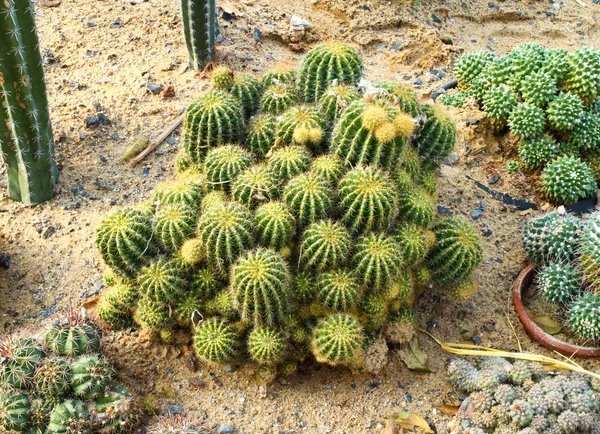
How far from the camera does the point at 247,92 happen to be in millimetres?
4141

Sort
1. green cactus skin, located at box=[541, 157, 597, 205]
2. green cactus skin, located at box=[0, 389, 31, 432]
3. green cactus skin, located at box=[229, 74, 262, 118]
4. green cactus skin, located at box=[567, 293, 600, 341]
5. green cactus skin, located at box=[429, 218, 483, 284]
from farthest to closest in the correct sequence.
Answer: green cactus skin, located at box=[541, 157, 597, 205] < green cactus skin, located at box=[229, 74, 262, 118] < green cactus skin, located at box=[567, 293, 600, 341] < green cactus skin, located at box=[429, 218, 483, 284] < green cactus skin, located at box=[0, 389, 31, 432]

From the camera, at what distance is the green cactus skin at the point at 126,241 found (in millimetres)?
3484

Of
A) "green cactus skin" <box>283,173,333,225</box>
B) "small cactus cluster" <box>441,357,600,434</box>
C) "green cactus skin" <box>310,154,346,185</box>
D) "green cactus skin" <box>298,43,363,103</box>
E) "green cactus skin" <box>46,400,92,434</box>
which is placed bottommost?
"small cactus cluster" <box>441,357,600,434</box>

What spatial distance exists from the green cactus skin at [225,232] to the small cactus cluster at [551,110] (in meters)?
2.71

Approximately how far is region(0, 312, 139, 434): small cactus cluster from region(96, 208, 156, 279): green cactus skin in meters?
0.43

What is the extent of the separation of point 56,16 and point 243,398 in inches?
172

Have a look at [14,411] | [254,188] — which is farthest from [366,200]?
[14,411]

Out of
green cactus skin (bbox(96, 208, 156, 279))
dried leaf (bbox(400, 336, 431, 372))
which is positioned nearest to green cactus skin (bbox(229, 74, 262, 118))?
green cactus skin (bbox(96, 208, 156, 279))

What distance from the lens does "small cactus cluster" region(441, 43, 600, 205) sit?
16.3 feet

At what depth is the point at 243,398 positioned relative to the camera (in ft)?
11.8

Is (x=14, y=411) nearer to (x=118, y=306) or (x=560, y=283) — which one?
(x=118, y=306)

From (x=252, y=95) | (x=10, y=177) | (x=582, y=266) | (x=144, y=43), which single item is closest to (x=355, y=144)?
(x=252, y=95)

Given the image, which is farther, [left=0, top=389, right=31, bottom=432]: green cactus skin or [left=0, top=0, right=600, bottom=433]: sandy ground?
[left=0, top=0, right=600, bottom=433]: sandy ground

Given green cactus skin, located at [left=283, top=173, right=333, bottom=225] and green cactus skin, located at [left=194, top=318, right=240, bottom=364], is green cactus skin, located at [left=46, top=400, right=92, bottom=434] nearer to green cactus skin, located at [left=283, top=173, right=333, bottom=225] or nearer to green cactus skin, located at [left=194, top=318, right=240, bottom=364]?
green cactus skin, located at [left=194, top=318, right=240, bottom=364]
